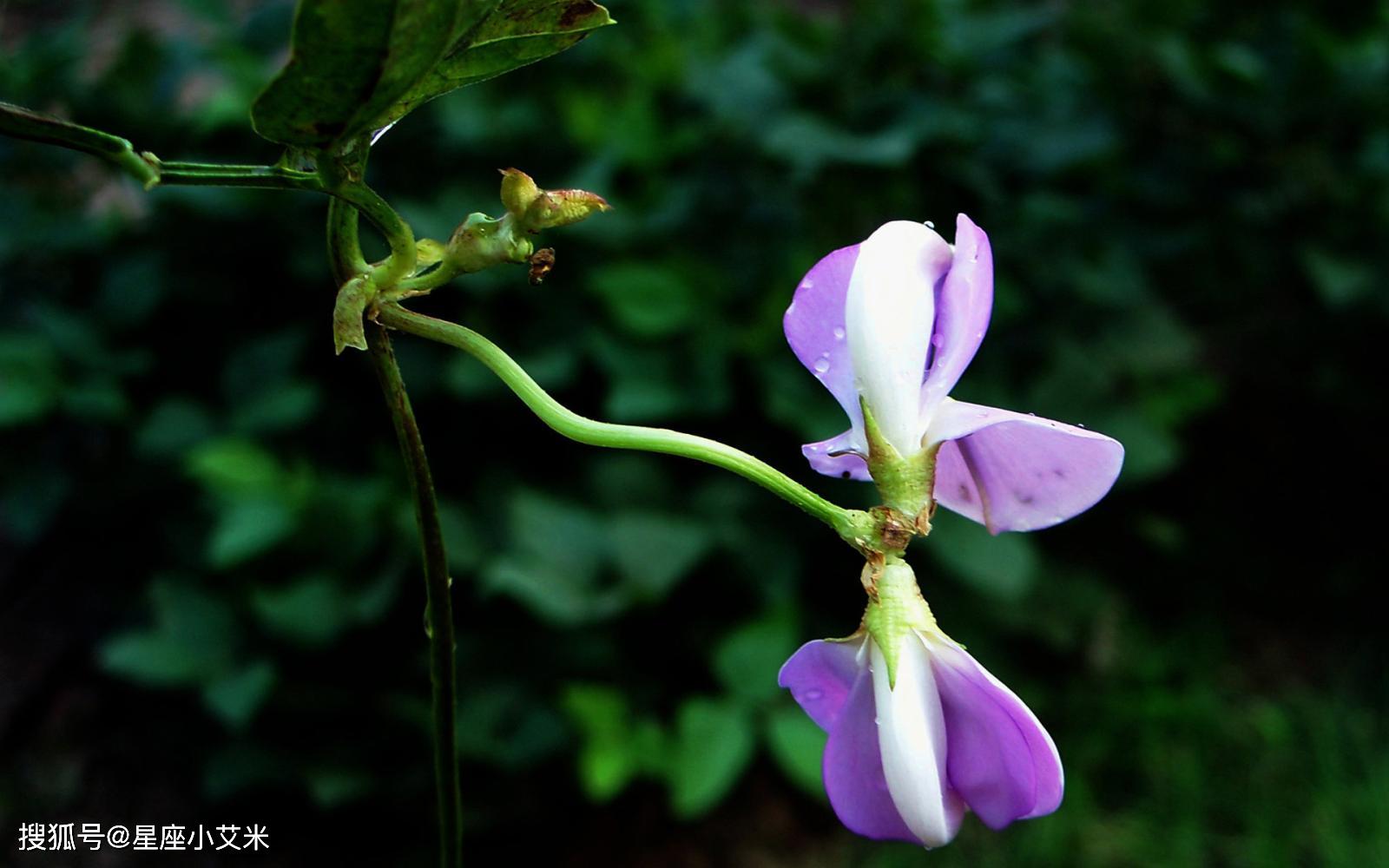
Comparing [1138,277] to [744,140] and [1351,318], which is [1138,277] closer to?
[1351,318]

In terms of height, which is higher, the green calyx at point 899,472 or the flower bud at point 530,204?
the flower bud at point 530,204

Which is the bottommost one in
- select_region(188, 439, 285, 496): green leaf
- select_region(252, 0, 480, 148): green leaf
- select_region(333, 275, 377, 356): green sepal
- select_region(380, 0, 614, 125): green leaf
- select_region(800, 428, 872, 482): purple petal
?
select_region(800, 428, 872, 482): purple petal

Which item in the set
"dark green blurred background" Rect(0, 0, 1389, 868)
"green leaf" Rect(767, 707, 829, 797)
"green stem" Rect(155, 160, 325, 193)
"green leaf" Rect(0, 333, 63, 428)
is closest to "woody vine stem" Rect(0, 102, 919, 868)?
"green stem" Rect(155, 160, 325, 193)

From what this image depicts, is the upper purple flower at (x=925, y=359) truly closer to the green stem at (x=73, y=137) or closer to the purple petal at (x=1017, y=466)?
the purple petal at (x=1017, y=466)

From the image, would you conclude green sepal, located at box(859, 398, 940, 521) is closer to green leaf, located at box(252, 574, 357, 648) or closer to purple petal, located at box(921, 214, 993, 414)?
purple petal, located at box(921, 214, 993, 414)

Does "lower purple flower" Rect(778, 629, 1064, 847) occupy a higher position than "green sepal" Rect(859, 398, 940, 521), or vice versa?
"green sepal" Rect(859, 398, 940, 521)

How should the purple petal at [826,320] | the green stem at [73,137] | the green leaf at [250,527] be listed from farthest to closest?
the green leaf at [250,527] < the purple petal at [826,320] < the green stem at [73,137]

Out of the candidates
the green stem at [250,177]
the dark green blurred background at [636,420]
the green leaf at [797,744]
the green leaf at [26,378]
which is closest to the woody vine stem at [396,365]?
the green stem at [250,177]

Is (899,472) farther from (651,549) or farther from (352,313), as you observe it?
(651,549)
